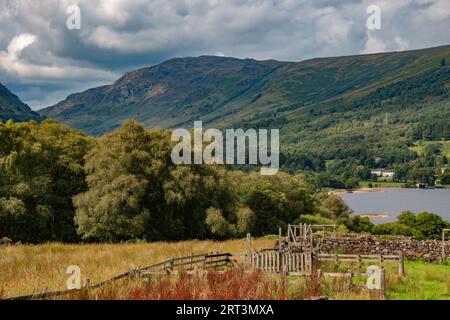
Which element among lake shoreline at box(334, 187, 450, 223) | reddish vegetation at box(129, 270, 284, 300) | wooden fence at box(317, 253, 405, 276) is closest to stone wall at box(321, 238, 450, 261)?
wooden fence at box(317, 253, 405, 276)

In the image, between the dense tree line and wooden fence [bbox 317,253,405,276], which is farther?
the dense tree line

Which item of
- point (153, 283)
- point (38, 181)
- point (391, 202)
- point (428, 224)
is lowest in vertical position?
point (391, 202)

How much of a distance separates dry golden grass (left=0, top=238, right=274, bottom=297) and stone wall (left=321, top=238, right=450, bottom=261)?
833 cm

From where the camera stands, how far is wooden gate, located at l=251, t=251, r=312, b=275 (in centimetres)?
2048

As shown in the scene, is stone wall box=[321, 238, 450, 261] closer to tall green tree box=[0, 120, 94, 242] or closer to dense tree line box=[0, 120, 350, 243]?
dense tree line box=[0, 120, 350, 243]

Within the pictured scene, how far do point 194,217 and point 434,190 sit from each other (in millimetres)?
166596

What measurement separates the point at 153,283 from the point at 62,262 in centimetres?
1048

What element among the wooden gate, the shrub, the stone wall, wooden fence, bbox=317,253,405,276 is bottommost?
the shrub

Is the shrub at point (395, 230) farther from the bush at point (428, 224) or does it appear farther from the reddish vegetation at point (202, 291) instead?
the reddish vegetation at point (202, 291)

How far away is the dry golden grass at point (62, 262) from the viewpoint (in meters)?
15.2

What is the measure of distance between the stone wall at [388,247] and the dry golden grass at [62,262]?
833cm

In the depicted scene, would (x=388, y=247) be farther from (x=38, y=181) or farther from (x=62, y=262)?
(x=38, y=181)

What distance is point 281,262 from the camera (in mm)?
21484

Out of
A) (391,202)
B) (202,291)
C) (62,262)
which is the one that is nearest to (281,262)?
(62,262)
